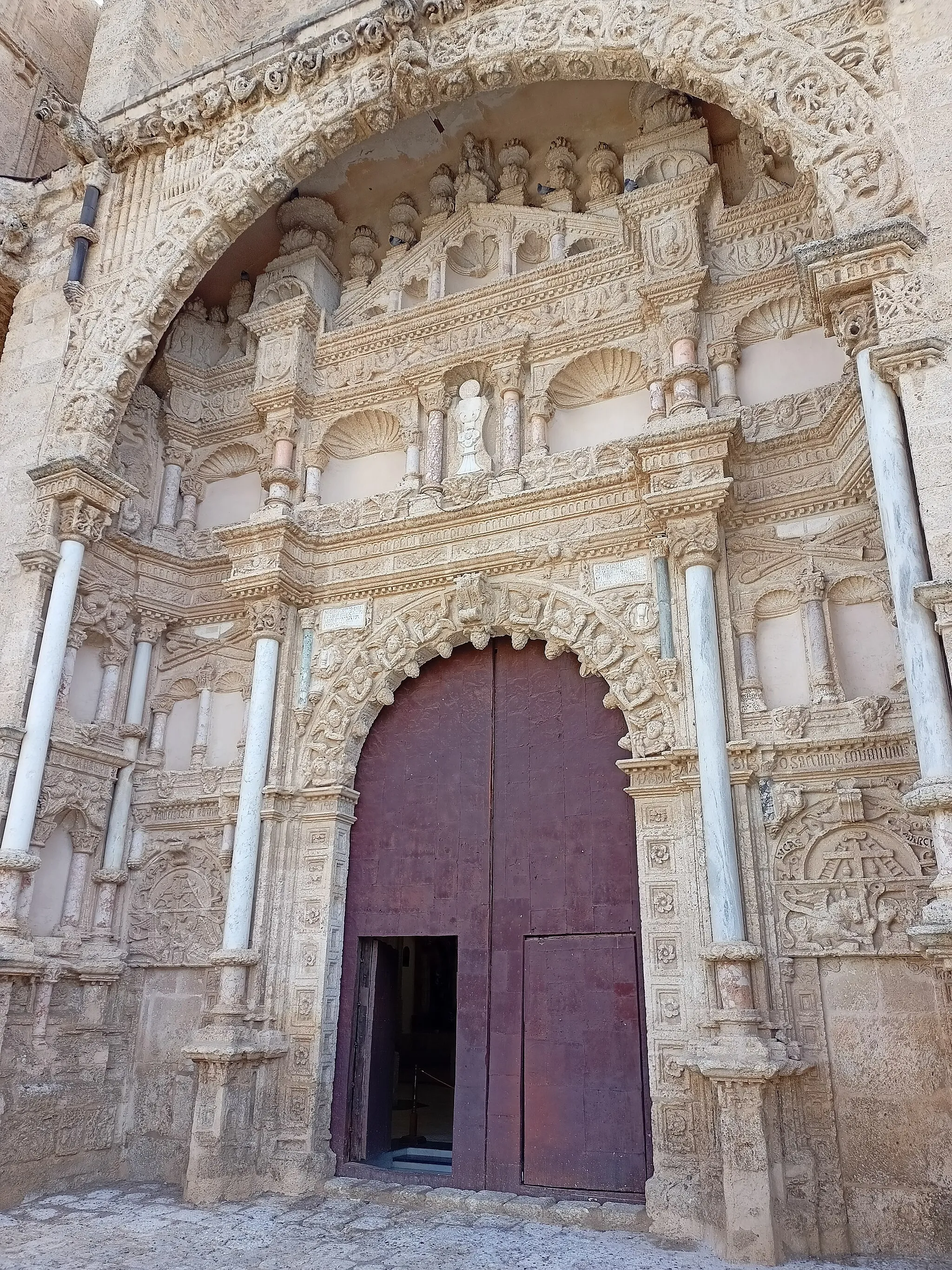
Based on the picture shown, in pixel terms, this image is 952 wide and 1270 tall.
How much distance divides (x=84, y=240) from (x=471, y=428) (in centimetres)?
444

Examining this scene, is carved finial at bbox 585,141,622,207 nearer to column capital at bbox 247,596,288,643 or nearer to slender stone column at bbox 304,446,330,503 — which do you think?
slender stone column at bbox 304,446,330,503

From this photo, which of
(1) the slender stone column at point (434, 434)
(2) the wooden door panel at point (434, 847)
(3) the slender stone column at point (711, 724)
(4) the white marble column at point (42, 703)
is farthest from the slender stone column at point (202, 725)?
(3) the slender stone column at point (711, 724)

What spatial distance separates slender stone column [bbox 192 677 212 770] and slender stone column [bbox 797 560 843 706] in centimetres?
541

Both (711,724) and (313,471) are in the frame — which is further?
(313,471)

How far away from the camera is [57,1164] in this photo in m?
7.31

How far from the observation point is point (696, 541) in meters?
7.02

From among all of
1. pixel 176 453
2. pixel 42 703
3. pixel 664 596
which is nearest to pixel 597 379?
pixel 664 596

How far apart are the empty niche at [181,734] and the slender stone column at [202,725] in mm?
68

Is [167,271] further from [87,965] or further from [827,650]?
[827,650]

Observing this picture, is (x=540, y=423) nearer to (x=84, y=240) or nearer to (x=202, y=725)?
(x=202, y=725)

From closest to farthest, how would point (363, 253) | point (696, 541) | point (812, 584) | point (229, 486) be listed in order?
1. point (812, 584)
2. point (696, 541)
3. point (229, 486)
4. point (363, 253)

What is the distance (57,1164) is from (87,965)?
1.45 metres

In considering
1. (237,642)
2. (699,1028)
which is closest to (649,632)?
(699,1028)

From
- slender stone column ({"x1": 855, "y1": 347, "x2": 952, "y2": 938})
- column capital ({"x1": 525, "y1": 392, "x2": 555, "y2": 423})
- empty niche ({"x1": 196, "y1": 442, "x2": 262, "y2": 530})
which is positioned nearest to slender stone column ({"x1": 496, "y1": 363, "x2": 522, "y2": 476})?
column capital ({"x1": 525, "y1": 392, "x2": 555, "y2": 423})
